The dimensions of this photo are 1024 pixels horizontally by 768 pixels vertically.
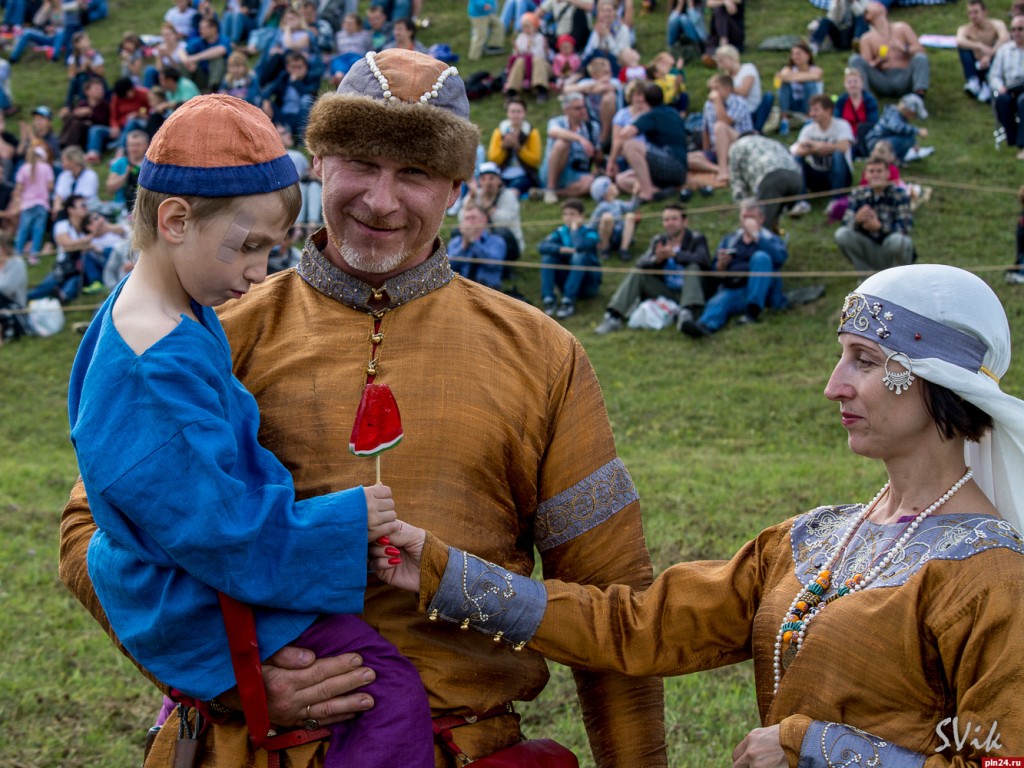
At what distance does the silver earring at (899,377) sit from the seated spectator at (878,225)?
1062 centimetres

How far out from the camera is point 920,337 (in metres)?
2.99

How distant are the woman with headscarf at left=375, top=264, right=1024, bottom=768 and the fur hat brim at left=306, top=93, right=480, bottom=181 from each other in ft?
3.33

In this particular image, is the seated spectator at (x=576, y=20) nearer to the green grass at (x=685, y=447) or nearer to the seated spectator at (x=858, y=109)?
the green grass at (x=685, y=447)

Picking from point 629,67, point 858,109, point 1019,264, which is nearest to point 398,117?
point 1019,264

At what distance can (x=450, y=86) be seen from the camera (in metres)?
3.60

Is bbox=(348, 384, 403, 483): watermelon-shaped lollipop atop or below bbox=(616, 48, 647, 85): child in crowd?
atop

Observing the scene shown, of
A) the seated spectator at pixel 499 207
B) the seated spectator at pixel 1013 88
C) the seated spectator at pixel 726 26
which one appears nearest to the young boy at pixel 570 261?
the seated spectator at pixel 499 207

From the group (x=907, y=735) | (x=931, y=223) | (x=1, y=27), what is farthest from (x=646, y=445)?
(x=1, y=27)

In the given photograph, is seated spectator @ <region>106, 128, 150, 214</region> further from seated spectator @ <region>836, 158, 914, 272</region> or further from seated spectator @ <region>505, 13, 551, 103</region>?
seated spectator @ <region>836, 158, 914, 272</region>

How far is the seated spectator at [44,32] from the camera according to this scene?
27.3 meters

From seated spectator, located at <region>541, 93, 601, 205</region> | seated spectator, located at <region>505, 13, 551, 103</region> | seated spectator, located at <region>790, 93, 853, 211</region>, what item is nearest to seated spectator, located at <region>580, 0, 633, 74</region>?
seated spectator, located at <region>505, 13, 551, 103</region>

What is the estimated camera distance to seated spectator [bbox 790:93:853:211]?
15.3 meters

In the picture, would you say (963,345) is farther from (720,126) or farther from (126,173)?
(126,173)

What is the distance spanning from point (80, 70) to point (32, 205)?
6238 mm
